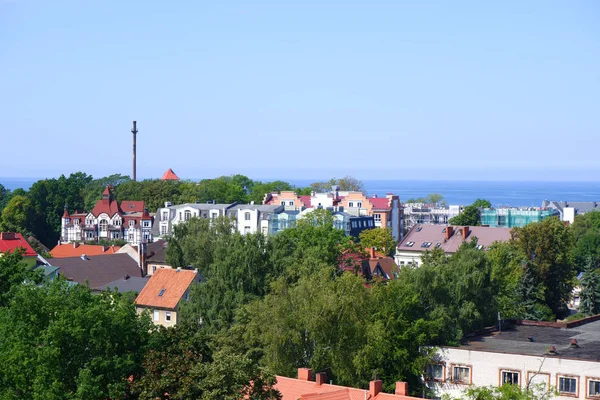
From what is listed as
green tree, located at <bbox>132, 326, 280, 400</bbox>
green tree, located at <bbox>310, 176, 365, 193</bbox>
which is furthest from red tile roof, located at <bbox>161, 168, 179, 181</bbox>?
green tree, located at <bbox>132, 326, 280, 400</bbox>

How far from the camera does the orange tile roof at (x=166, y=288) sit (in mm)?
63938

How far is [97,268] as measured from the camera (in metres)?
81.9

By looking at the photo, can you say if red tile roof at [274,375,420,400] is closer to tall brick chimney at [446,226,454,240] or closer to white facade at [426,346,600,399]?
white facade at [426,346,600,399]

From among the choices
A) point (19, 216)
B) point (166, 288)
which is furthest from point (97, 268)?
point (19, 216)

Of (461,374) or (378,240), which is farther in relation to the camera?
(378,240)

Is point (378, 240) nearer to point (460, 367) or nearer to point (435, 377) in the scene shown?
point (435, 377)

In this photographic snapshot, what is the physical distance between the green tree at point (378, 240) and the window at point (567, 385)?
2284 inches

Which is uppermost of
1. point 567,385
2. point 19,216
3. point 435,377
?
point 19,216

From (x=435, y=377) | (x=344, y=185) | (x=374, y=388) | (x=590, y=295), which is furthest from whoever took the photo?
(x=344, y=185)

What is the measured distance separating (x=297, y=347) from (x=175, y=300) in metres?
19.7

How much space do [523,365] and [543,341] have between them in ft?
16.8

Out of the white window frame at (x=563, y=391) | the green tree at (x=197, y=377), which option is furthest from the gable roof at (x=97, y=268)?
the green tree at (x=197, y=377)

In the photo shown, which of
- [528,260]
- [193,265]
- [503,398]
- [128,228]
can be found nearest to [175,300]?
[193,265]

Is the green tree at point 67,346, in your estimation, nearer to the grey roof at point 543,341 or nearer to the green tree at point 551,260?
the grey roof at point 543,341
